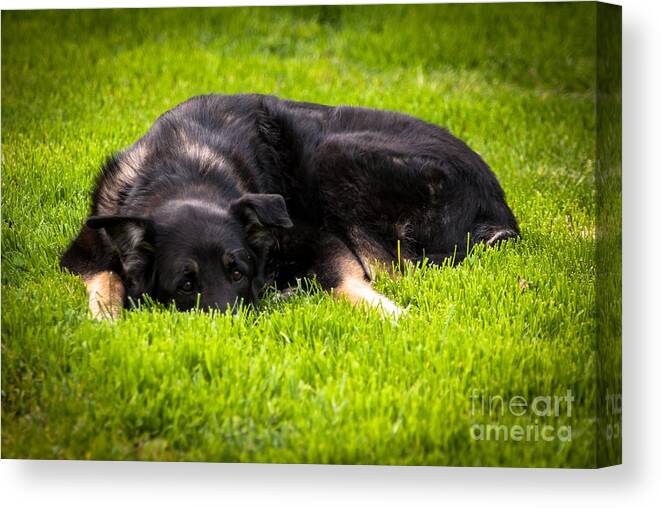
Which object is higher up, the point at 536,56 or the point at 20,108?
the point at 536,56

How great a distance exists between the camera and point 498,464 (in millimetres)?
4719

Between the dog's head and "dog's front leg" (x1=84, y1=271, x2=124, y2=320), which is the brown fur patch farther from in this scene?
"dog's front leg" (x1=84, y1=271, x2=124, y2=320)

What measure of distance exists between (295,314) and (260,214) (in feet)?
1.96

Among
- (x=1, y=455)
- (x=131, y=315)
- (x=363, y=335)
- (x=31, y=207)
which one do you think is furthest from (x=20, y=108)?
(x=363, y=335)

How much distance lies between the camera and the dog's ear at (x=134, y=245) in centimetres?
518

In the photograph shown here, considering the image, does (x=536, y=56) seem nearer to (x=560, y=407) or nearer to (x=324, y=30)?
(x=324, y=30)

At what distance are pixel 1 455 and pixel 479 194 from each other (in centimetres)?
334

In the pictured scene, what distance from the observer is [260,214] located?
5.36 metres

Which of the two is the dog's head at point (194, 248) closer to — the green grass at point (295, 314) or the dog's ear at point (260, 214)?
the dog's ear at point (260, 214)

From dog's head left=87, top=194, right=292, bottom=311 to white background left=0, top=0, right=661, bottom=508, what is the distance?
968 millimetres

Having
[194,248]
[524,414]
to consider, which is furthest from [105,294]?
[524,414]

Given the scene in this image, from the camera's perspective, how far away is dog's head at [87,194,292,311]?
522 cm

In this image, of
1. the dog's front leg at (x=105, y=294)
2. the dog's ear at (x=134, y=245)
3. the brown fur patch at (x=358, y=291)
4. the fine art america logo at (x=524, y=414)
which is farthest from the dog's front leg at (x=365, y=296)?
the dog's front leg at (x=105, y=294)

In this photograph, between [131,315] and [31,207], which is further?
[31,207]
